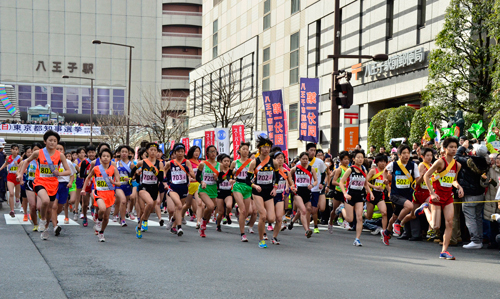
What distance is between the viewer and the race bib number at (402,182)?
1202cm

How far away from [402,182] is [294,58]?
2690 cm

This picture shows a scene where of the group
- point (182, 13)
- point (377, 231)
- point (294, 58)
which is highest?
point (182, 13)

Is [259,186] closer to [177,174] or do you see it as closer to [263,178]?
[263,178]

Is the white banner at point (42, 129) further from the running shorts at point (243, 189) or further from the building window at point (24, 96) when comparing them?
the running shorts at point (243, 189)

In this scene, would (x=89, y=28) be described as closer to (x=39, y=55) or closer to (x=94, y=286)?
(x=39, y=55)

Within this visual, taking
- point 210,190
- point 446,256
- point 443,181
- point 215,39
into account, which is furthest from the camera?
point 215,39

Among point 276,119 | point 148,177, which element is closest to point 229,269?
point 148,177

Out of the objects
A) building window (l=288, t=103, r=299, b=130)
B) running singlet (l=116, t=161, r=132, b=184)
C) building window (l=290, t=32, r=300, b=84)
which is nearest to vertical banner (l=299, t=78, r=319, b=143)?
running singlet (l=116, t=161, r=132, b=184)

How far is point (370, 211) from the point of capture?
41.6 feet

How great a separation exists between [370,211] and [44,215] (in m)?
6.40

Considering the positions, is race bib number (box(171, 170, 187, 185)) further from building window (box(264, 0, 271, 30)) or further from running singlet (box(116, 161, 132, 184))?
building window (box(264, 0, 271, 30))

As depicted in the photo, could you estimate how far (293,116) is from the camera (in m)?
38.1

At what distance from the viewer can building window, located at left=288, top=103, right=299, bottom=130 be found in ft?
123

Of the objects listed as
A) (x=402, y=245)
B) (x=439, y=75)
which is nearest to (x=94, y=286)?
(x=402, y=245)
